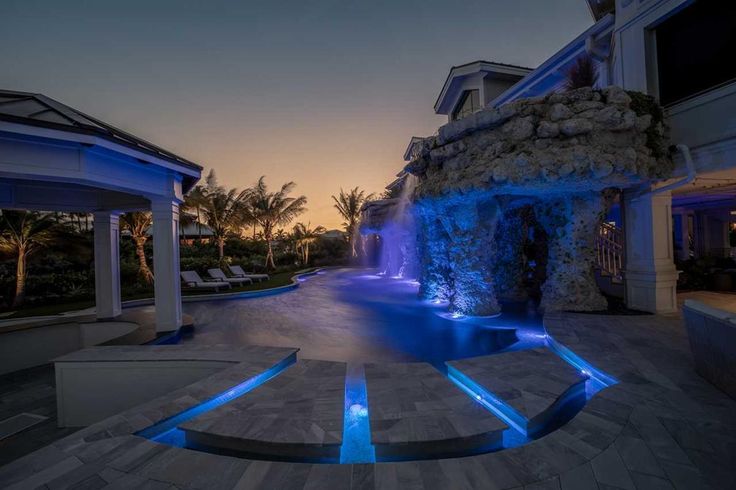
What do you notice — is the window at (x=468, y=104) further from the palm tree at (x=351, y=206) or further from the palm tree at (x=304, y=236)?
the palm tree at (x=304, y=236)

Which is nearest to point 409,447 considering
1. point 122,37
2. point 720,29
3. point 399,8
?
point 720,29

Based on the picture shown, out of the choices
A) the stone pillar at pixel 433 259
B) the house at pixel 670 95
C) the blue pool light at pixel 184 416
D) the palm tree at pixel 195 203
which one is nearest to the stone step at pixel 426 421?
the blue pool light at pixel 184 416

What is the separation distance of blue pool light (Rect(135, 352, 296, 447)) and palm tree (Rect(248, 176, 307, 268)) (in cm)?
2338

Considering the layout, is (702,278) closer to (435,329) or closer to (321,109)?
(435,329)

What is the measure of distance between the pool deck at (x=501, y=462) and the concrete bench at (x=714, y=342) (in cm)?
30

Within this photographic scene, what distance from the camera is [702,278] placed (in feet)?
34.7

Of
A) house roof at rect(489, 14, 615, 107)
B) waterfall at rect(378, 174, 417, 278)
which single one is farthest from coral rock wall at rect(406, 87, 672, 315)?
waterfall at rect(378, 174, 417, 278)

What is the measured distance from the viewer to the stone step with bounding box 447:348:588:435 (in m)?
3.27

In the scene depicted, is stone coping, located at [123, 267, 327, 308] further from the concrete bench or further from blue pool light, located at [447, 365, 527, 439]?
the concrete bench

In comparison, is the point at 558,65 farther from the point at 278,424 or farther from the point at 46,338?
the point at 46,338

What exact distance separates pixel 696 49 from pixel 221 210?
81.2ft

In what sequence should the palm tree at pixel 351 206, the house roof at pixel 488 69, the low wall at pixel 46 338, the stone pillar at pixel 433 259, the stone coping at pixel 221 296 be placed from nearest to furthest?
the low wall at pixel 46 338 → the stone pillar at pixel 433 259 → the stone coping at pixel 221 296 → the house roof at pixel 488 69 → the palm tree at pixel 351 206

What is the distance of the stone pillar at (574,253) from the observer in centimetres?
787

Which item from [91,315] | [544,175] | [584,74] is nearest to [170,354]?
[91,315]
